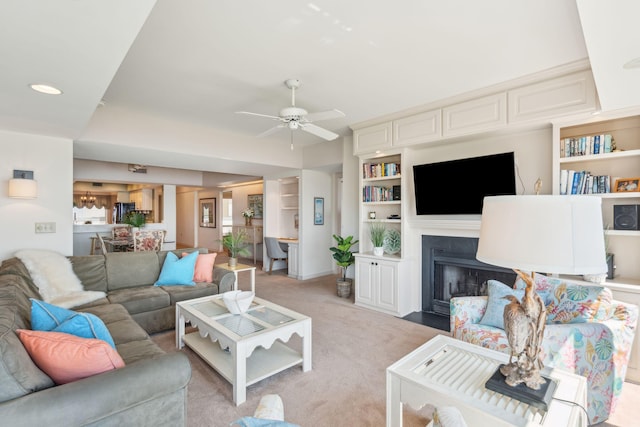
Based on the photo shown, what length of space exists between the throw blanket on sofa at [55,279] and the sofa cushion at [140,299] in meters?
0.17

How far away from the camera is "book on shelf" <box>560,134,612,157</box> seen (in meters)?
2.65

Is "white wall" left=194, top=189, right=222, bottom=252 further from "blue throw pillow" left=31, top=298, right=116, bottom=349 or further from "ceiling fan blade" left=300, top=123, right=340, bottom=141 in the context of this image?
"blue throw pillow" left=31, top=298, right=116, bottom=349

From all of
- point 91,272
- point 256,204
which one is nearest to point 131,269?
point 91,272

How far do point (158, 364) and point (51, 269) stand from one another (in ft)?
8.46

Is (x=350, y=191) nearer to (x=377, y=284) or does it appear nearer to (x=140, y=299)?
(x=377, y=284)

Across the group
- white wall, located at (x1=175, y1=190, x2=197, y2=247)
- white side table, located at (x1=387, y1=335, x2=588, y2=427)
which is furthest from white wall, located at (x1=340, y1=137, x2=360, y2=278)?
white wall, located at (x1=175, y1=190, x2=197, y2=247)

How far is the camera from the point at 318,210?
637 centimetres

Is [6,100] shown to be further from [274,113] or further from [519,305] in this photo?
[519,305]

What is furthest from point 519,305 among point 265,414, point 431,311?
point 431,311

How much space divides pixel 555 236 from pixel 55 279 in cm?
407

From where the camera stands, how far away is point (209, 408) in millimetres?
2057

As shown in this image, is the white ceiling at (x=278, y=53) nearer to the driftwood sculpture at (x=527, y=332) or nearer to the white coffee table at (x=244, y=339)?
the driftwood sculpture at (x=527, y=332)

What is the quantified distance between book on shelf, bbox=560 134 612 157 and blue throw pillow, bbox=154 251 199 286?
4198 millimetres

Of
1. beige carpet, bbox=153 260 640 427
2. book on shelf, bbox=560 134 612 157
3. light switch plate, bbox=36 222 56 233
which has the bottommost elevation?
beige carpet, bbox=153 260 640 427
